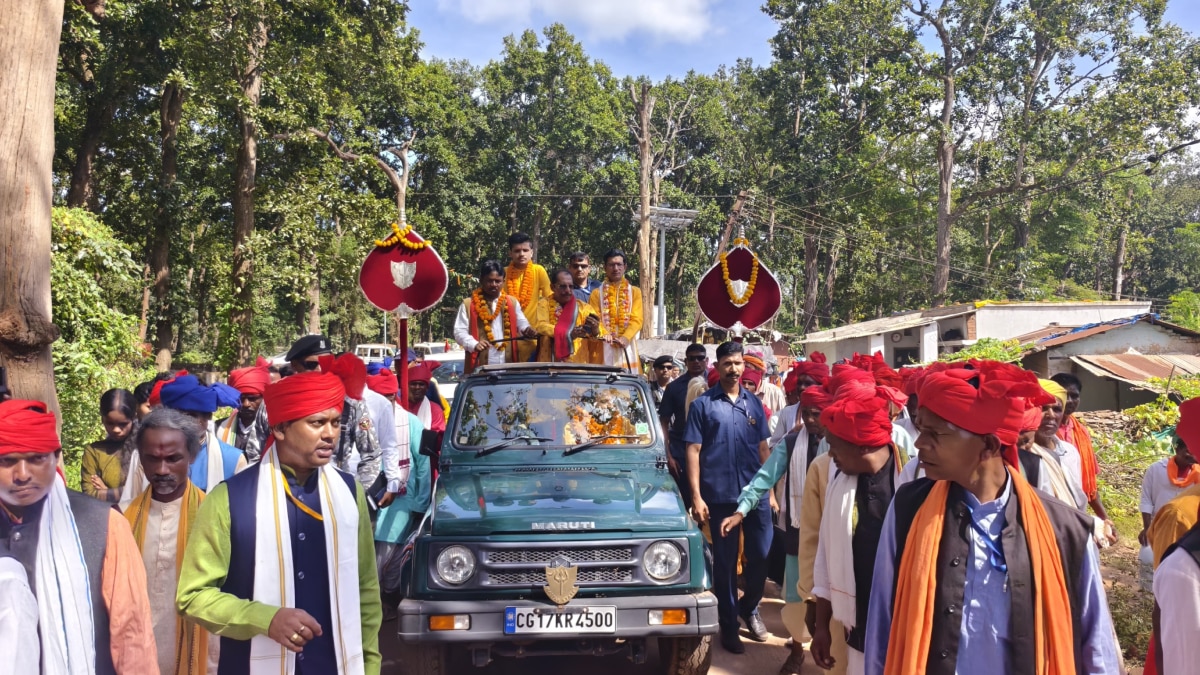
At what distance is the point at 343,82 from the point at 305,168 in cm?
229

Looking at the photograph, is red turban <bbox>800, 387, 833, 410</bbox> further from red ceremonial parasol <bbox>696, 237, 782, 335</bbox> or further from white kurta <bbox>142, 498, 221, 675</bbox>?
red ceremonial parasol <bbox>696, 237, 782, 335</bbox>

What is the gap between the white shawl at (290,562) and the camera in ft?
8.92

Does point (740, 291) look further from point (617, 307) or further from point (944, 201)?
point (944, 201)

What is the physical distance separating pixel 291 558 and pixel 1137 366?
19.3 metres

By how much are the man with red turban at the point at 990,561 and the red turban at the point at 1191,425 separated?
35 centimetres

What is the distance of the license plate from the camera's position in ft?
14.3

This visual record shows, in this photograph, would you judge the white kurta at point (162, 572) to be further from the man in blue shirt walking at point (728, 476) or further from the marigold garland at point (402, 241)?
the marigold garland at point (402, 241)

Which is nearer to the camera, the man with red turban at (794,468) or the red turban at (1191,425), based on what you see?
the red turban at (1191,425)

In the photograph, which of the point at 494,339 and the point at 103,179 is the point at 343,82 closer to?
the point at 103,179

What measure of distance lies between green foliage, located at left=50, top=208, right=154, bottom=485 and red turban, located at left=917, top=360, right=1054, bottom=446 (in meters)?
9.42

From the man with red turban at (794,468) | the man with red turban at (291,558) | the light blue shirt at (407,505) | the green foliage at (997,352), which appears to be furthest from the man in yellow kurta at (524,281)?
the green foliage at (997,352)

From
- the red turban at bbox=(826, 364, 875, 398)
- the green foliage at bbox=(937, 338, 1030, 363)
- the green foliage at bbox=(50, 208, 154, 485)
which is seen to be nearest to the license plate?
the red turban at bbox=(826, 364, 875, 398)

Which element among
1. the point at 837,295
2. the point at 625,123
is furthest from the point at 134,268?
the point at 837,295

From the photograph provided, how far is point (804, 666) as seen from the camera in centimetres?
551
